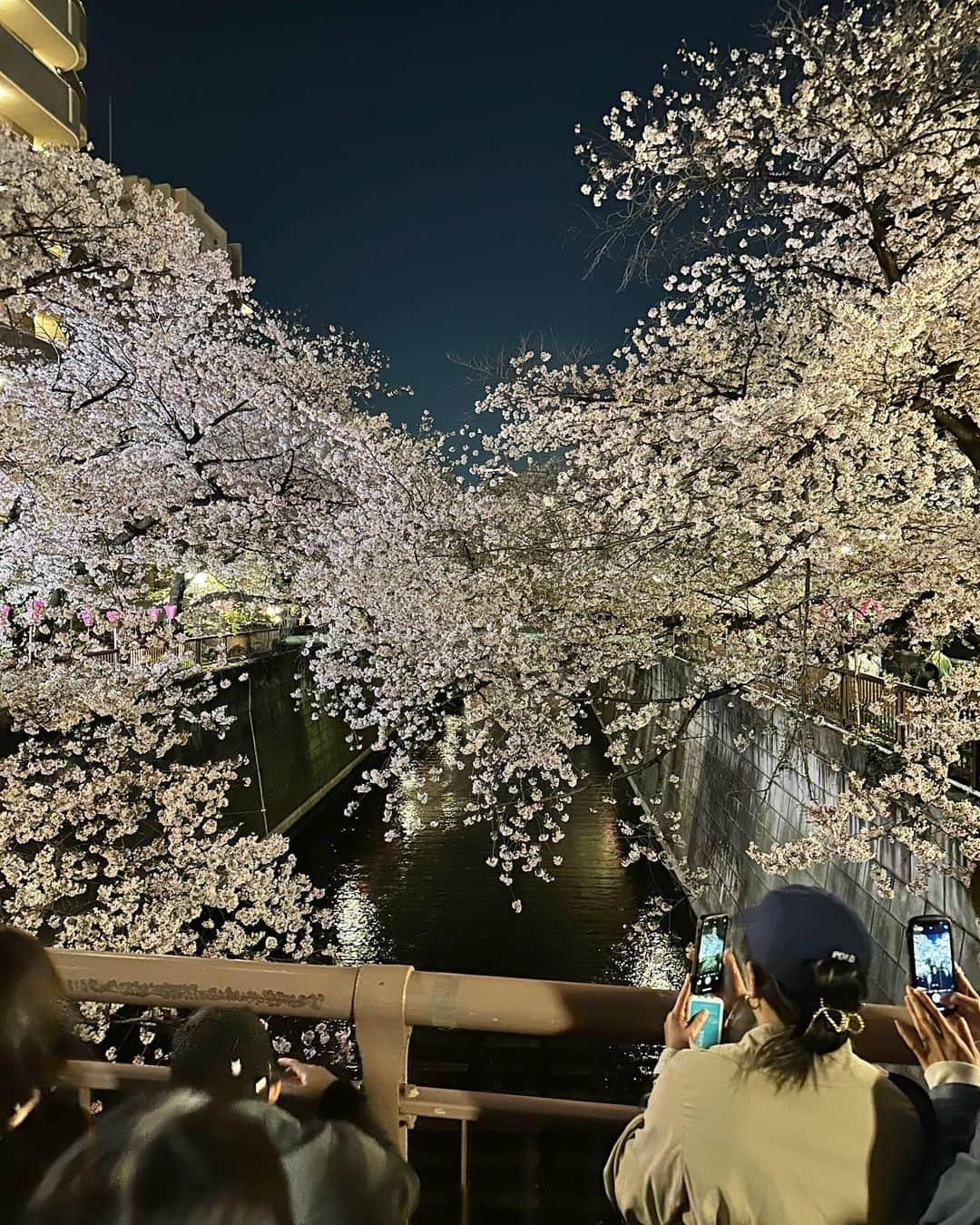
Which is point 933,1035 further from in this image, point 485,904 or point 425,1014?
point 485,904

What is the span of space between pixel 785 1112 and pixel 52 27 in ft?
135

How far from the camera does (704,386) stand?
9.50 m

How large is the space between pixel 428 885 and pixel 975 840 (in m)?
10.8

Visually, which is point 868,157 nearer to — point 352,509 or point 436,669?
point 436,669

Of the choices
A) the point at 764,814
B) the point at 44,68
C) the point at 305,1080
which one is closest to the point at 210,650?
the point at 764,814

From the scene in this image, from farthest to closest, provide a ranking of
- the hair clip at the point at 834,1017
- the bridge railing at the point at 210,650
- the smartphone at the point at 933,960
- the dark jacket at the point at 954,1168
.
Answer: the bridge railing at the point at 210,650, the smartphone at the point at 933,960, the hair clip at the point at 834,1017, the dark jacket at the point at 954,1168

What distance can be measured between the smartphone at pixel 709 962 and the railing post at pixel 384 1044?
0.64 metres

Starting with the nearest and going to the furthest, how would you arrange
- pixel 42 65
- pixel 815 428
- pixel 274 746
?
pixel 815 428 < pixel 274 746 < pixel 42 65

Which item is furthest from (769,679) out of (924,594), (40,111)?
(40,111)

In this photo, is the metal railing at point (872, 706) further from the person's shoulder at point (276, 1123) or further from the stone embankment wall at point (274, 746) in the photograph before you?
the stone embankment wall at point (274, 746)

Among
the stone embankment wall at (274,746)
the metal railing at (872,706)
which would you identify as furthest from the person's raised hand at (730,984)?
the stone embankment wall at (274,746)

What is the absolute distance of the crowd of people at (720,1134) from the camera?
1355 millimetres

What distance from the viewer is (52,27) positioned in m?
30.6

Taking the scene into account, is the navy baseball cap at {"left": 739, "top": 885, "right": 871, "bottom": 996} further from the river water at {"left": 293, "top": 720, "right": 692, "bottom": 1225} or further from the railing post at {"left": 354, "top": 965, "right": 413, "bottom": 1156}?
the river water at {"left": 293, "top": 720, "right": 692, "bottom": 1225}
